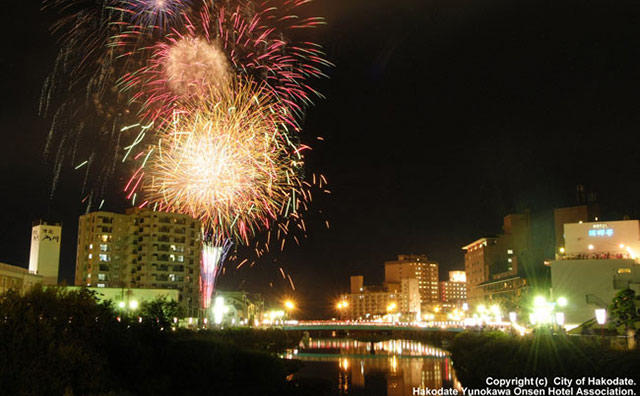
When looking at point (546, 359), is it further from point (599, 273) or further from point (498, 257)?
point (498, 257)

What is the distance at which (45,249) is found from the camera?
89.5m

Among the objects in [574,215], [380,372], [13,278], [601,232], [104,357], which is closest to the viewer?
[104,357]

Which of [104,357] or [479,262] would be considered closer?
[104,357]

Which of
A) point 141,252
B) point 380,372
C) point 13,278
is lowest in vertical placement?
point 380,372

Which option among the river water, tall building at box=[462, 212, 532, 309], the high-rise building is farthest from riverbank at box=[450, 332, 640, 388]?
the high-rise building

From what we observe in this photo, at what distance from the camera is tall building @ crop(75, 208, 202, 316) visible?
314 ft

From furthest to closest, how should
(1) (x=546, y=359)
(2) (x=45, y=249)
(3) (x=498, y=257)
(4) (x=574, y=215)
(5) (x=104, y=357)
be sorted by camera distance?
(3) (x=498, y=257) → (4) (x=574, y=215) → (2) (x=45, y=249) → (1) (x=546, y=359) → (5) (x=104, y=357)

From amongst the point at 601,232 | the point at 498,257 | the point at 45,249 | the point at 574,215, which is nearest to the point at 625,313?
the point at 601,232

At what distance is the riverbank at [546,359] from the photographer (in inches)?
1171

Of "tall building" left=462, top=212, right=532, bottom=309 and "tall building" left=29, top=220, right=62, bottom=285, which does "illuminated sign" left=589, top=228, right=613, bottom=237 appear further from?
"tall building" left=29, top=220, right=62, bottom=285

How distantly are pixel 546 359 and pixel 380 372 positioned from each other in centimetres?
2660

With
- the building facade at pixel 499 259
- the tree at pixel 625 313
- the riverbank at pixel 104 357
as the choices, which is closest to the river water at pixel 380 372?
the riverbank at pixel 104 357

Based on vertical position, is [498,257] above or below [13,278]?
above

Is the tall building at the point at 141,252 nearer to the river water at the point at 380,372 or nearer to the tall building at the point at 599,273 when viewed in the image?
the river water at the point at 380,372
